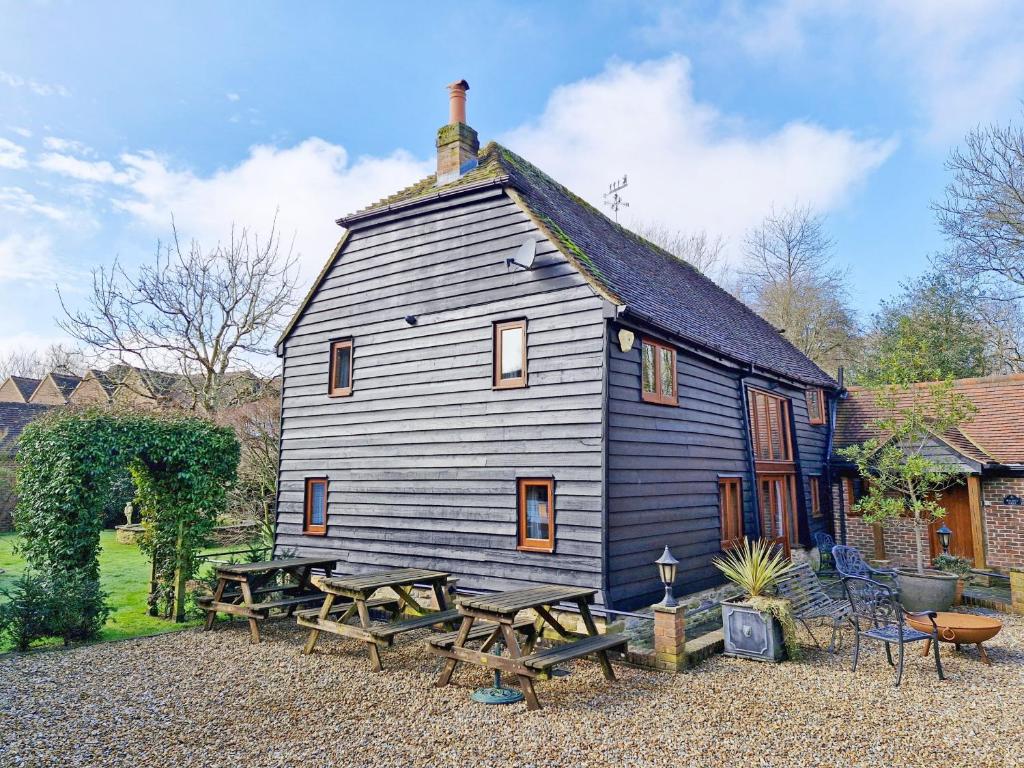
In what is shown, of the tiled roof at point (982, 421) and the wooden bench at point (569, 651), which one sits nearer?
the wooden bench at point (569, 651)

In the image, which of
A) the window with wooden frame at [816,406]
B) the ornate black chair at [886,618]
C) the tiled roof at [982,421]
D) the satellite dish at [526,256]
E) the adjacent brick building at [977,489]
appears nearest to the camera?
the ornate black chair at [886,618]

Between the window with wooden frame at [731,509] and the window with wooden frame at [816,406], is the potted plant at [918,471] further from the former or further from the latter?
the window with wooden frame at [731,509]

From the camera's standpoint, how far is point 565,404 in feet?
29.5

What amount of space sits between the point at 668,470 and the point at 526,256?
4.13 m

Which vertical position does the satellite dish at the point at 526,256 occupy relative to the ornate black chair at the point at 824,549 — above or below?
above

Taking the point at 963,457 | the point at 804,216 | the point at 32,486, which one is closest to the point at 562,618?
the point at 32,486

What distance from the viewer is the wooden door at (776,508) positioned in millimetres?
13047

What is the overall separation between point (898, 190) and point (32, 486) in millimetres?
20934

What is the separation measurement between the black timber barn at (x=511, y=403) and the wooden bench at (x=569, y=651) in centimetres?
112

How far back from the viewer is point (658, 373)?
Result: 32.9 ft

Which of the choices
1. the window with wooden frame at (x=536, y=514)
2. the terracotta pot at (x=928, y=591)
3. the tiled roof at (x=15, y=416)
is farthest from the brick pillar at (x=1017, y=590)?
the tiled roof at (x=15, y=416)

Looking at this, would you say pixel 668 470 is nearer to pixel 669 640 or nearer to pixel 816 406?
pixel 669 640

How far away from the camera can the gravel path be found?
5156 mm

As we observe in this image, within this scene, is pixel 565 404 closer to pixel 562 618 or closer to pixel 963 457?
pixel 562 618
